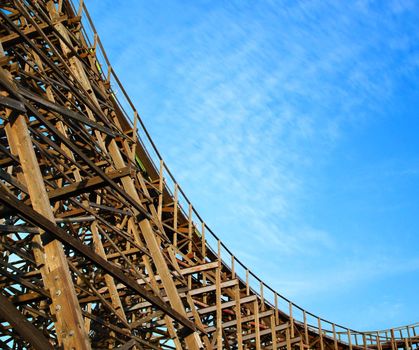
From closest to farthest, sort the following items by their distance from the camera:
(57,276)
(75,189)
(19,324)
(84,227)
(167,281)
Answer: (19,324)
(57,276)
(75,189)
(167,281)
(84,227)

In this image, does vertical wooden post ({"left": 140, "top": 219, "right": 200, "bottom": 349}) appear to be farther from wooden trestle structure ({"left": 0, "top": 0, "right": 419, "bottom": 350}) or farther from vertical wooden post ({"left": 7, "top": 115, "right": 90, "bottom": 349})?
vertical wooden post ({"left": 7, "top": 115, "right": 90, "bottom": 349})

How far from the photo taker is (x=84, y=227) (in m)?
10.8

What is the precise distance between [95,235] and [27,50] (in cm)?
373

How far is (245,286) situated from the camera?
16547mm

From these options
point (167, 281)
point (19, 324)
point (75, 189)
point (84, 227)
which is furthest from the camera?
point (84, 227)

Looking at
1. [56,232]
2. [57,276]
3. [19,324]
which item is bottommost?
[19,324]

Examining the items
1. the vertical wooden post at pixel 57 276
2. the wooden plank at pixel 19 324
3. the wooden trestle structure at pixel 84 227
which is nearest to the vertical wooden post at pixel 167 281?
the wooden trestle structure at pixel 84 227

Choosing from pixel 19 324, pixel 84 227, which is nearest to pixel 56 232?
pixel 19 324

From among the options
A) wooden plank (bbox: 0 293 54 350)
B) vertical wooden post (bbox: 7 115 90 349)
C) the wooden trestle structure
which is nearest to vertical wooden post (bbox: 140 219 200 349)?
the wooden trestle structure

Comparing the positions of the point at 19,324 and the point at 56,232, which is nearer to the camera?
the point at 19,324

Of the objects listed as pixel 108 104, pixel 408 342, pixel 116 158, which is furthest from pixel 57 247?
pixel 408 342

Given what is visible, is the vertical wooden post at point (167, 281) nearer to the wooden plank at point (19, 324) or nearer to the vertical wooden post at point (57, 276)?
the vertical wooden post at point (57, 276)

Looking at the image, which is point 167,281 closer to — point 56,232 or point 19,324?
point 56,232

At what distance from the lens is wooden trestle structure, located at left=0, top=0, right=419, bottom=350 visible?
5.22 metres
